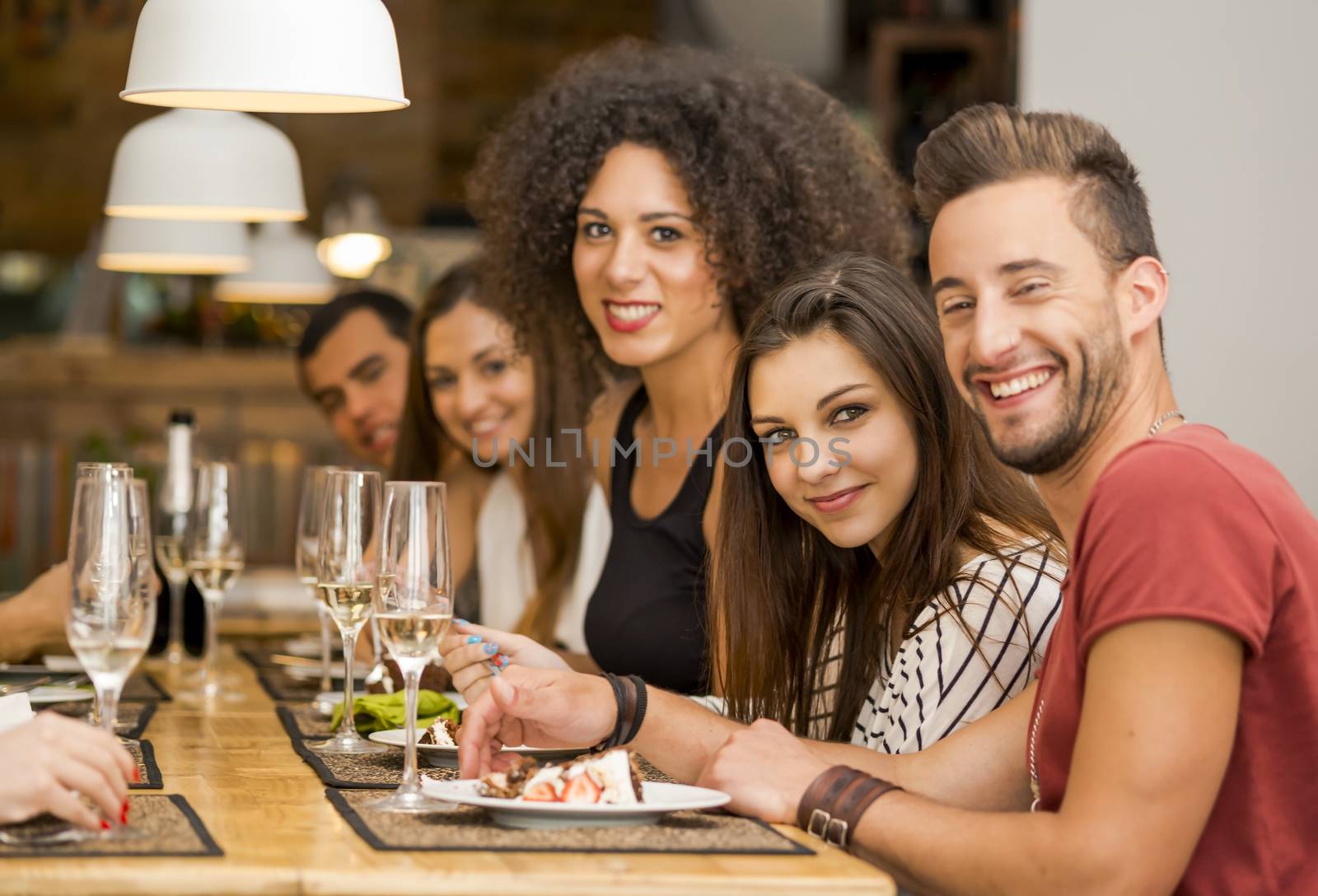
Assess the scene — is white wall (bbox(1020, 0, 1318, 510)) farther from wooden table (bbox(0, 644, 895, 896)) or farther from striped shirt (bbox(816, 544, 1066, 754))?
wooden table (bbox(0, 644, 895, 896))

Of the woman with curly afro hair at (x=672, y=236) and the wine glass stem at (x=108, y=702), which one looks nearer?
the wine glass stem at (x=108, y=702)

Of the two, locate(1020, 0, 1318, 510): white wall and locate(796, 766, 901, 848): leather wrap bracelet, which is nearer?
locate(796, 766, 901, 848): leather wrap bracelet

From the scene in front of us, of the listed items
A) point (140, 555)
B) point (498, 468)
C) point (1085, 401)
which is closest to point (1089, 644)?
point (1085, 401)

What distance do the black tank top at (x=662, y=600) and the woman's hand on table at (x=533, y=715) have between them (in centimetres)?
74

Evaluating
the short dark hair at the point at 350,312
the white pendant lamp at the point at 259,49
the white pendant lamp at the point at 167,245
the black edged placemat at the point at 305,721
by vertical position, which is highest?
the white pendant lamp at the point at 259,49

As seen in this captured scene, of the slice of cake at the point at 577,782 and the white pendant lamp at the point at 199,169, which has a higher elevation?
the white pendant lamp at the point at 199,169

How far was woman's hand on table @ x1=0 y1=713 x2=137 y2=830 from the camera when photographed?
1.25 meters

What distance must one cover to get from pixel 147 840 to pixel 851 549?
97cm

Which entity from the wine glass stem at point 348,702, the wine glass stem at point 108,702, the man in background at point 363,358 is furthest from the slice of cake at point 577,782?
the man in background at point 363,358

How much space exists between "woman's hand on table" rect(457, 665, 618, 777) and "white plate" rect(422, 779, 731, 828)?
0.54ft

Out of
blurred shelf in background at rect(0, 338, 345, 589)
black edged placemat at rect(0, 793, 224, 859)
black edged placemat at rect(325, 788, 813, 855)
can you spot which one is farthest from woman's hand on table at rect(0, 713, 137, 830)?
blurred shelf in background at rect(0, 338, 345, 589)

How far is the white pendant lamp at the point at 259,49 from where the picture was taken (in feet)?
5.76

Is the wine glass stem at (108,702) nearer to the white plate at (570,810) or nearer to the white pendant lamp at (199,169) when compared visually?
the white plate at (570,810)

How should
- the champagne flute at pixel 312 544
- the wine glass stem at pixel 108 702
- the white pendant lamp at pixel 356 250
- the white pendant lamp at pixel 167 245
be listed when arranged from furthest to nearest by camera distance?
1. the white pendant lamp at pixel 356 250
2. the white pendant lamp at pixel 167 245
3. the champagne flute at pixel 312 544
4. the wine glass stem at pixel 108 702
